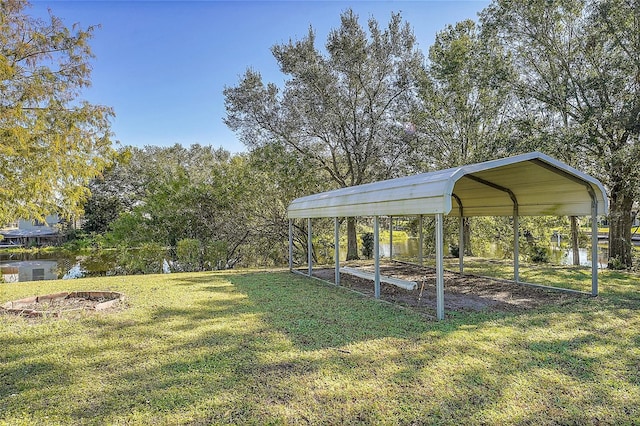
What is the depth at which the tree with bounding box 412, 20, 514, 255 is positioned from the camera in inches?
491

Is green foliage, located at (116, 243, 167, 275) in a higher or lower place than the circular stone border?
higher

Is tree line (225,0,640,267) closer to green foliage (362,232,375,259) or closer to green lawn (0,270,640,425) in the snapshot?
green foliage (362,232,375,259)

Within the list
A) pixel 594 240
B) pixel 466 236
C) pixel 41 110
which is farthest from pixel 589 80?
pixel 41 110

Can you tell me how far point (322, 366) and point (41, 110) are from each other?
25.3 ft

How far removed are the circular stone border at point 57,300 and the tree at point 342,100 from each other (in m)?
8.53

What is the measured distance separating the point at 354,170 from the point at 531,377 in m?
11.9

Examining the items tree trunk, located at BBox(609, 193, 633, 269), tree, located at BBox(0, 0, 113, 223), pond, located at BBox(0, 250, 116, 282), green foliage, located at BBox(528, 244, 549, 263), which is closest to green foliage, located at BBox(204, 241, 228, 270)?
pond, located at BBox(0, 250, 116, 282)

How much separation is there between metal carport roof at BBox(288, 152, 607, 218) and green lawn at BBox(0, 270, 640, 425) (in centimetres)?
176

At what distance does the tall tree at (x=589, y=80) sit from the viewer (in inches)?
377

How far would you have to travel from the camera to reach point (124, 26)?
10281 millimetres

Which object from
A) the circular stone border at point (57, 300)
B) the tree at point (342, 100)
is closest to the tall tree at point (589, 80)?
the tree at point (342, 100)

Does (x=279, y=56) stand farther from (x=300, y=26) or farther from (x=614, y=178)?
(x=614, y=178)

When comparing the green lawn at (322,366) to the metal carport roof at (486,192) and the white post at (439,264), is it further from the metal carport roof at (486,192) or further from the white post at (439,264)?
the metal carport roof at (486,192)

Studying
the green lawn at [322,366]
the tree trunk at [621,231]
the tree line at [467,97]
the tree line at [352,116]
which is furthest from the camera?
the tree trunk at [621,231]
